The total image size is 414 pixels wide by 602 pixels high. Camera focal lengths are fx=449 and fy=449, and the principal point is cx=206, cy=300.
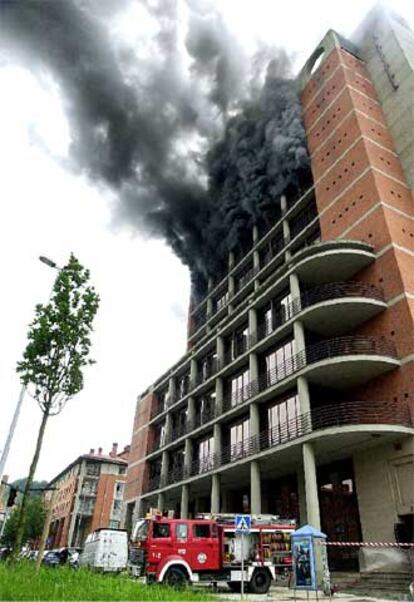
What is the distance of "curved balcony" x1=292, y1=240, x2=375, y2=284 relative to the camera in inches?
901

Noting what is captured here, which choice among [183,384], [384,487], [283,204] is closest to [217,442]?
[183,384]

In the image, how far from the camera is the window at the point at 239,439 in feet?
87.1

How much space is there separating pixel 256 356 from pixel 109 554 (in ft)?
43.0

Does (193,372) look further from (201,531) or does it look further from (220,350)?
(201,531)

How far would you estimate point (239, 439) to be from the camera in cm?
2794

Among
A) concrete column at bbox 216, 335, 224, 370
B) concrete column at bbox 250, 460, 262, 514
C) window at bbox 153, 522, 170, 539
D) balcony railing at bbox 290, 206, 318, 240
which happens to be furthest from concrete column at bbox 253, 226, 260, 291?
window at bbox 153, 522, 170, 539

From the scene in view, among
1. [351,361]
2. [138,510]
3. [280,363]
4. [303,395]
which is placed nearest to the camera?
[351,361]

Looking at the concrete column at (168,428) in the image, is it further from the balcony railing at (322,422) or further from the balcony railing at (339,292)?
the balcony railing at (339,292)

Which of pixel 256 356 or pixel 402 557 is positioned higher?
pixel 256 356

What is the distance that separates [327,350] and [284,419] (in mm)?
4242

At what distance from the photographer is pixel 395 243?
22.5 m

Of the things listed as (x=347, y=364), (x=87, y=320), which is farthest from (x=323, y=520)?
(x=87, y=320)

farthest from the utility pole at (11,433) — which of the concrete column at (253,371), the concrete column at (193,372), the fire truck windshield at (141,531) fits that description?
the concrete column at (193,372)

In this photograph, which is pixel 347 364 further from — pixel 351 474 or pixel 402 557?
pixel 402 557
